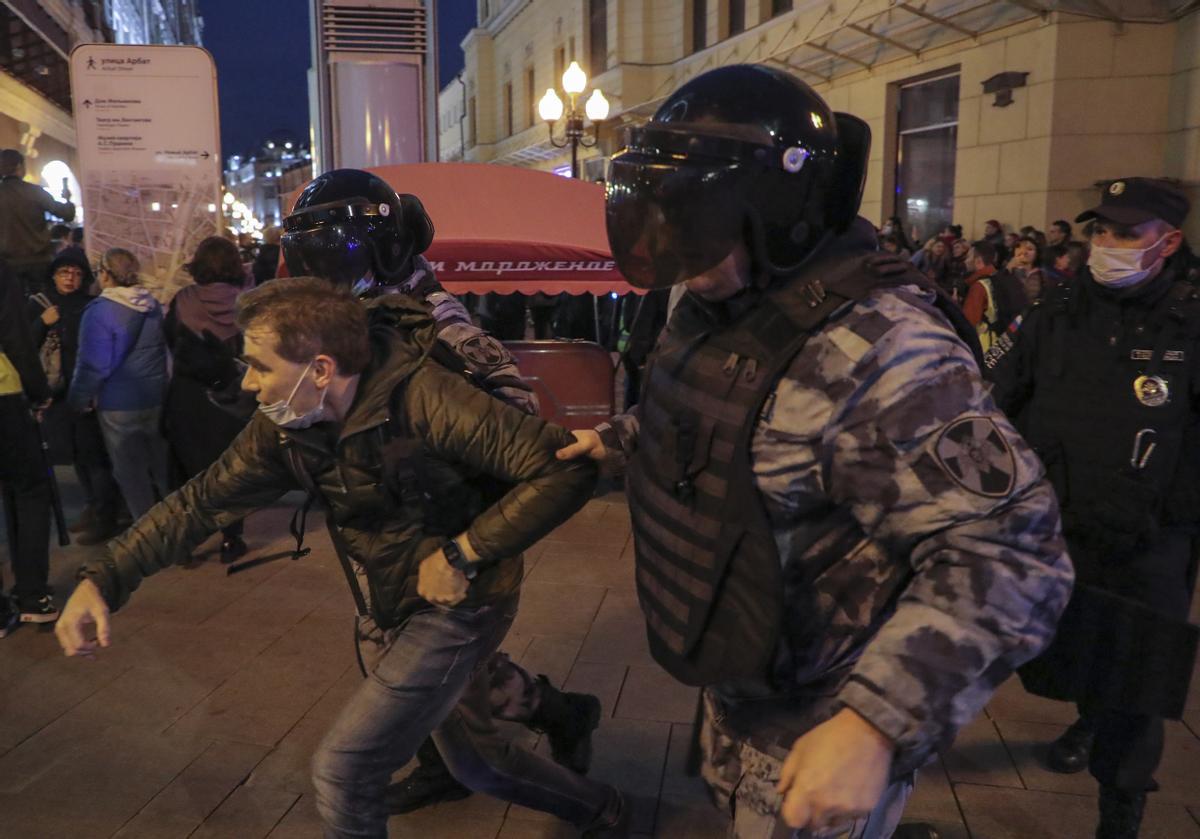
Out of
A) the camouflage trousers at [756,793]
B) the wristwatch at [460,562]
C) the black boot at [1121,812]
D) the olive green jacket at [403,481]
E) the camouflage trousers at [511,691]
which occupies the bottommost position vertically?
the black boot at [1121,812]

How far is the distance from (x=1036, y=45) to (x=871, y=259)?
1355 centimetres

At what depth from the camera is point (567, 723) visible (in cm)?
337

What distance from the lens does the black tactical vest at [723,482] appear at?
156cm

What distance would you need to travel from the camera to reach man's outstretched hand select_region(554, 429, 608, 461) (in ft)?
7.27

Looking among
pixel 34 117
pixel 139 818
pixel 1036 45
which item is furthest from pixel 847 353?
pixel 34 117

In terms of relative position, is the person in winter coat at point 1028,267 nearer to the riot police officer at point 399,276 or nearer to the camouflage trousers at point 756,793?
the riot police officer at point 399,276

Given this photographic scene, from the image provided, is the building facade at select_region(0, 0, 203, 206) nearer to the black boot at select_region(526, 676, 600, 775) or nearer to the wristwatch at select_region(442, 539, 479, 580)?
the black boot at select_region(526, 676, 600, 775)

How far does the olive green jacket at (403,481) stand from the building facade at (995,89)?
858cm

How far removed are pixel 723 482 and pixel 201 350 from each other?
5032mm

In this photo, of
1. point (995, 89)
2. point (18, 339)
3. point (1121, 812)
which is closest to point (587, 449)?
point (1121, 812)

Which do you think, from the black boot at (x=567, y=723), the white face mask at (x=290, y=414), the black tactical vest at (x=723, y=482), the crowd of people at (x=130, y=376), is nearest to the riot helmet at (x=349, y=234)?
the white face mask at (x=290, y=414)

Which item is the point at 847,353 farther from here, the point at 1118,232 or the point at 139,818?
the point at 139,818

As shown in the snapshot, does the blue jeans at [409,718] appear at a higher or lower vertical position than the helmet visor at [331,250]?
lower

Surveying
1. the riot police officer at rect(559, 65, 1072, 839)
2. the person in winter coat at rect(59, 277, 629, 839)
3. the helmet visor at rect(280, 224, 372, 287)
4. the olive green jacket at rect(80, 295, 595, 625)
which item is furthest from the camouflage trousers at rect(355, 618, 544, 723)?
the riot police officer at rect(559, 65, 1072, 839)
